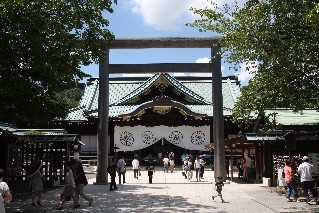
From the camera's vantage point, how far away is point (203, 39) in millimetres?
18078

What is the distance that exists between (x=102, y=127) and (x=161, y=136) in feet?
39.6

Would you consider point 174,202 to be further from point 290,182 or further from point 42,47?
point 42,47

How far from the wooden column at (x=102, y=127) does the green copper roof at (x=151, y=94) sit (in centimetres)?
1026

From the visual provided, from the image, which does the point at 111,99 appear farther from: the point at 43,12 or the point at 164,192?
the point at 43,12

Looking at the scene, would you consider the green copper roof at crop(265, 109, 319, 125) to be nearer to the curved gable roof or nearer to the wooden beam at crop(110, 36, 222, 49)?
the wooden beam at crop(110, 36, 222, 49)

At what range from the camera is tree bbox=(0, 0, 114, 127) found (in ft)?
32.3

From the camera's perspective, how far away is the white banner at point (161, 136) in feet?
97.3

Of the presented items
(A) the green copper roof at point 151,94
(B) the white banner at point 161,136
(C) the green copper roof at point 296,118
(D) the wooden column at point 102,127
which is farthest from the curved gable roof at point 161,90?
(D) the wooden column at point 102,127

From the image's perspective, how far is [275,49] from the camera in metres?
10.8

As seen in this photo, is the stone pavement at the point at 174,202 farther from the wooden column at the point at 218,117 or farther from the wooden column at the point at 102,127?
the wooden column at the point at 218,117

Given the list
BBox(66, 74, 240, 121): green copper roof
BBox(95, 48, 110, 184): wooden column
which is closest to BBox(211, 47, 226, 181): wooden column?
BBox(95, 48, 110, 184): wooden column

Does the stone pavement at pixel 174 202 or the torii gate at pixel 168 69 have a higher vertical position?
the torii gate at pixel 168 69

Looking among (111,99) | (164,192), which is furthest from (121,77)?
(164,192)

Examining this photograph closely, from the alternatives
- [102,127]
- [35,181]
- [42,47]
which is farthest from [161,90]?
[42,47]
